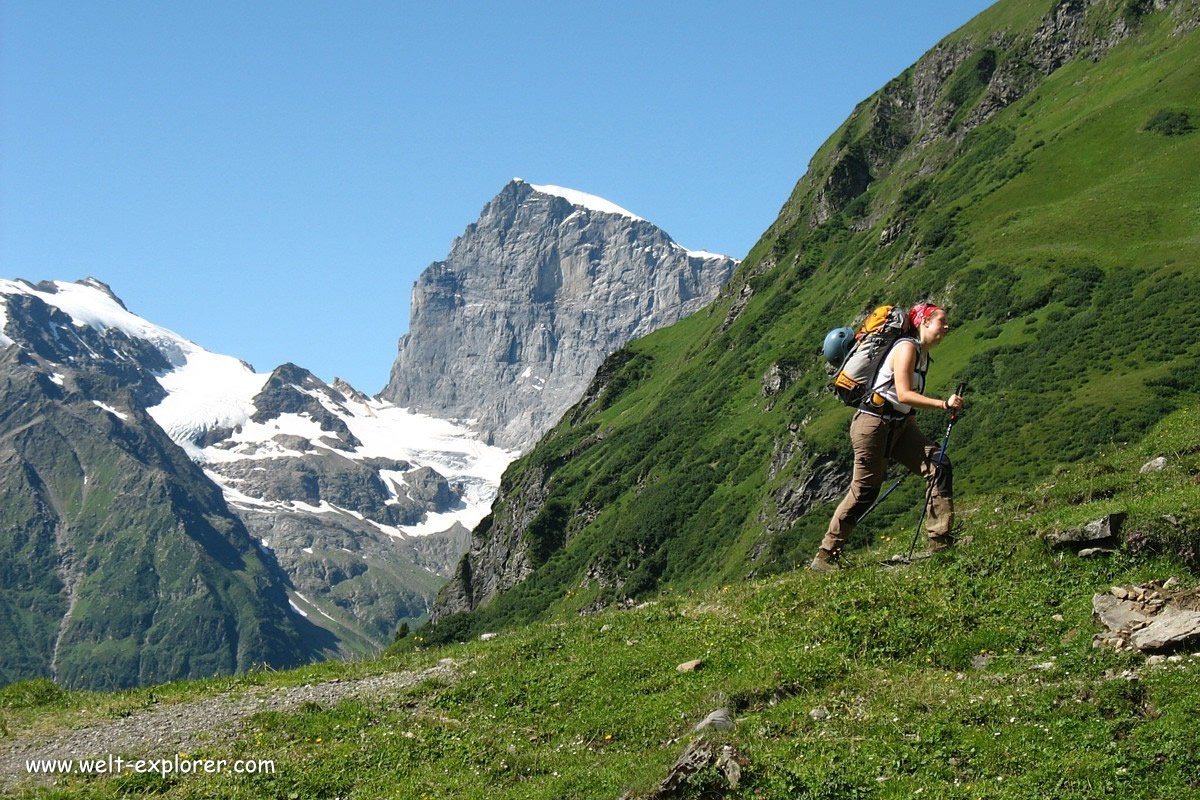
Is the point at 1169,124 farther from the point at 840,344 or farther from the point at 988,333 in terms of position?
the point at 840,344

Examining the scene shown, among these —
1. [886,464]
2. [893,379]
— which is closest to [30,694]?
[886,464]

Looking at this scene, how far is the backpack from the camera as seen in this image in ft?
60.6

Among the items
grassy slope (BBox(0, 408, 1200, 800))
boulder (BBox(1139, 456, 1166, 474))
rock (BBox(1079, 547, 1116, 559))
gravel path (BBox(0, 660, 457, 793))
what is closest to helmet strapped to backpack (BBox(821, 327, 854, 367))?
grassy slope (BBox(0, 408, 1200, 800))

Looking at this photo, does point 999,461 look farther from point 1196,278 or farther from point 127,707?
point 127,707

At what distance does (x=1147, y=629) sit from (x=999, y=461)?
73350 millimetres

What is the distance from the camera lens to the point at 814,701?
14164 millimetres

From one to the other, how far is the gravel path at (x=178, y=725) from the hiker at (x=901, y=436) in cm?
819

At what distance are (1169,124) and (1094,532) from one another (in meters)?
121

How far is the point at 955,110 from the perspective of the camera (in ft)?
646

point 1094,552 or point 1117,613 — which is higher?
point 1094,552

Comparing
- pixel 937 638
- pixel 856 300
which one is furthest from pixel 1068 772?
pixel 856 300

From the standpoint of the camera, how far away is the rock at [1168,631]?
12.8m

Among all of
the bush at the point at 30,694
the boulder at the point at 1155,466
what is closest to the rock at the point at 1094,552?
the boulder at the point at 1155,466

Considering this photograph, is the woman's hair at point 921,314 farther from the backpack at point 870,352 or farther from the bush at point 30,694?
the bush at point 30,694
